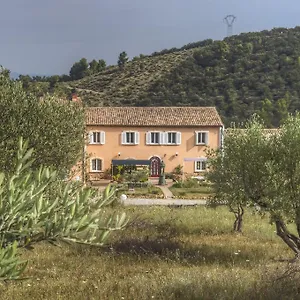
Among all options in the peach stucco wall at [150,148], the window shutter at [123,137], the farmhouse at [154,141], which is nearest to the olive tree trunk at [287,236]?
the farmhouse at [154,141]

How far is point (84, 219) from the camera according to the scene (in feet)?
13.6

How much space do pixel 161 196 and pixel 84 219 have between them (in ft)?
95.2

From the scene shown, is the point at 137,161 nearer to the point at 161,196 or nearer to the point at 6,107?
the point at 161,196

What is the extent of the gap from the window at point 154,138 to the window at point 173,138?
0.61 meters

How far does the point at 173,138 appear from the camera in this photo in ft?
139

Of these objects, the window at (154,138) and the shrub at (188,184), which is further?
the window at (154,138)

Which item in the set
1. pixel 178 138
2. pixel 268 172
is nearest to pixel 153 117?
pixel 178 138

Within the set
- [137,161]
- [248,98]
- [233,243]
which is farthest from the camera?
[248,98]


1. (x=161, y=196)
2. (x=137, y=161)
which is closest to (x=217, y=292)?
(x=161, y=196)

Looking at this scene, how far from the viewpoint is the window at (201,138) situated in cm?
4203

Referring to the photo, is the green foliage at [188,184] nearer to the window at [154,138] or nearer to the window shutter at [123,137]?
the window at [154,138]

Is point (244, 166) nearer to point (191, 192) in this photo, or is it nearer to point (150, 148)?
point (191, 192)

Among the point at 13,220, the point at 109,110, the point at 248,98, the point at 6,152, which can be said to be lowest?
the point at 13,220

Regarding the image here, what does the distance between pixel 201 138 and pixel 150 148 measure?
4.58 meters
